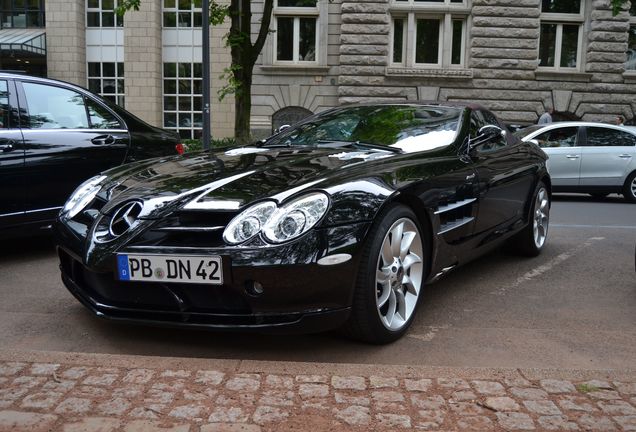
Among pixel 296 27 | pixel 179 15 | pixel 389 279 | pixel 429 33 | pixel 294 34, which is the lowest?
pixel 389 279

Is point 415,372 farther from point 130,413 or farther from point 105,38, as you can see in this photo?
point 105,38

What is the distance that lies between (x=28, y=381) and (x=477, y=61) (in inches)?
758

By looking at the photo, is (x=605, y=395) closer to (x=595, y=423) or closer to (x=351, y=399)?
(x=595, y=423)

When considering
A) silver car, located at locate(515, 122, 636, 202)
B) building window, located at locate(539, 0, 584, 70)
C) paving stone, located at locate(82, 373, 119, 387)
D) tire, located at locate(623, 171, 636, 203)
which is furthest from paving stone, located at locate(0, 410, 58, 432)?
building window, located at locate(539, 0, 584, 70)

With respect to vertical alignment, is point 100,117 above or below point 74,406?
above

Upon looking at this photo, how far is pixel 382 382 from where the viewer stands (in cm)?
279

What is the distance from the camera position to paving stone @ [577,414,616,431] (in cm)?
241

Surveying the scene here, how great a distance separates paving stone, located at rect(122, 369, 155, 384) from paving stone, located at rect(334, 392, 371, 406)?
2.75 ft

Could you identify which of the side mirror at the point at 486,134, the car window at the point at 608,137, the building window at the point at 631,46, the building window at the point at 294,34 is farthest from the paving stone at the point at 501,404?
→ the building window at the point at 631,46

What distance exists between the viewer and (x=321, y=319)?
119 inches

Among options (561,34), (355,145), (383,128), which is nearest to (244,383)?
(355,145)

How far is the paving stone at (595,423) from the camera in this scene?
7.92 feet

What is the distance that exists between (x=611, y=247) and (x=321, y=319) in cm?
452

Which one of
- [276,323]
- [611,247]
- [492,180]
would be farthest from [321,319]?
[611,247]
